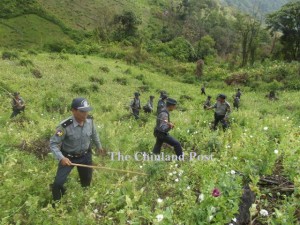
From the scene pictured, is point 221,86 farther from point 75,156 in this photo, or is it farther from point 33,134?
point 75,156

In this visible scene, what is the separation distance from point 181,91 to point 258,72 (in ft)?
35.6

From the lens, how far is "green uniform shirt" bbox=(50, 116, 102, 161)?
5.62m

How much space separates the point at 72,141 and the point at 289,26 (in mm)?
42510

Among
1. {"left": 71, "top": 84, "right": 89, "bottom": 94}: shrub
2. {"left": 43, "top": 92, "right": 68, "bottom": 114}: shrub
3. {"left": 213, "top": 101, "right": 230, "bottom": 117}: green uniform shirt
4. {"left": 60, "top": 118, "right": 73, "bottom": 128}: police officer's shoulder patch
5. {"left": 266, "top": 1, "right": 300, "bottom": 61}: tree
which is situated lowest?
{"left": 43, "top": 92, "right": 68, "bottom": 114}: shrub

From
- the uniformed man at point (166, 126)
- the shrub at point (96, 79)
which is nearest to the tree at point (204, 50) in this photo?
the shrub at point (96, 79)

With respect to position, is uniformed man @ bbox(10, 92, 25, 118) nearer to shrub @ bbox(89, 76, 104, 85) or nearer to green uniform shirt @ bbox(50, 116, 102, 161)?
green uniform shirt @ bbox(50, 116, 102, 161)

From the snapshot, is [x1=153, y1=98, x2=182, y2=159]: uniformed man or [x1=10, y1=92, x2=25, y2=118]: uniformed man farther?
[x1=10, y1=92, x2=25, y2=118]: uniformed man

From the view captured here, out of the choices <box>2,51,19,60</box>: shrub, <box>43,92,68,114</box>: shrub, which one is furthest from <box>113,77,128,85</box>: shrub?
<box>43,92,68,114</box>: shrub

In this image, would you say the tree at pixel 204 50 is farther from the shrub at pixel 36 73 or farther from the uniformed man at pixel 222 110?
the uniformed man at pixel 222 110

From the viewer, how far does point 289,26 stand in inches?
1682

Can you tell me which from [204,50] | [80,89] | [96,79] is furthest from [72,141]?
[204,50]

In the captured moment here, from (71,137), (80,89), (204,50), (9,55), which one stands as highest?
(204,50)

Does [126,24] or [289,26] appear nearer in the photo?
[289,26]

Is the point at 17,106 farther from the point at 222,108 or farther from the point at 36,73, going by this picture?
the point at 36,73
